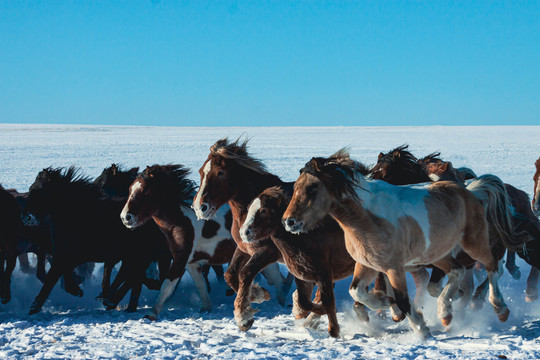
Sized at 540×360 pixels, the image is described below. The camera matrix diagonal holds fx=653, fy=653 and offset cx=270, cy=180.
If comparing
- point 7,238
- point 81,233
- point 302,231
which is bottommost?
point 7,238

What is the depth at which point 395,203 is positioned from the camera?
4.98 metres

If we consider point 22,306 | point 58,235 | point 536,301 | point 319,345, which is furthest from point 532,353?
point 22,306

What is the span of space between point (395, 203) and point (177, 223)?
2495 mm

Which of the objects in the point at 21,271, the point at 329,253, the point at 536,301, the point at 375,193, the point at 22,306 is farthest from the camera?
the point at 21,271

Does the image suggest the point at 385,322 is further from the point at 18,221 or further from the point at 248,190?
the point at 18,221

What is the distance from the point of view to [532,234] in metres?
6.68

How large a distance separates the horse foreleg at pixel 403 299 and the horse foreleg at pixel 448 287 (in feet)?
1.20

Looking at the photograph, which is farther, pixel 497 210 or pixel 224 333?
pixel 497 210

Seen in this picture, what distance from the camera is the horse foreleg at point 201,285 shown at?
6.76 meters

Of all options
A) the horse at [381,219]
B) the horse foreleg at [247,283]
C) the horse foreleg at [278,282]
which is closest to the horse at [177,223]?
the horse foreleg at [278,282]

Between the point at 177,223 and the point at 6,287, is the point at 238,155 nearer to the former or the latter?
Answer: the point at 177,223

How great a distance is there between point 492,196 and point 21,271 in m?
5.97

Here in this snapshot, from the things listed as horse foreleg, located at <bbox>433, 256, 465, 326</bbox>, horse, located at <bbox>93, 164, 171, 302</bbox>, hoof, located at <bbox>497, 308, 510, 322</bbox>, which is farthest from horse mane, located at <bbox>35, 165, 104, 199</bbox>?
hoof, located at <bbox>497, 308, 510, 322</bbox>

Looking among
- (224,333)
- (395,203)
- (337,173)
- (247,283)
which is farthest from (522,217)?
(224,333)
